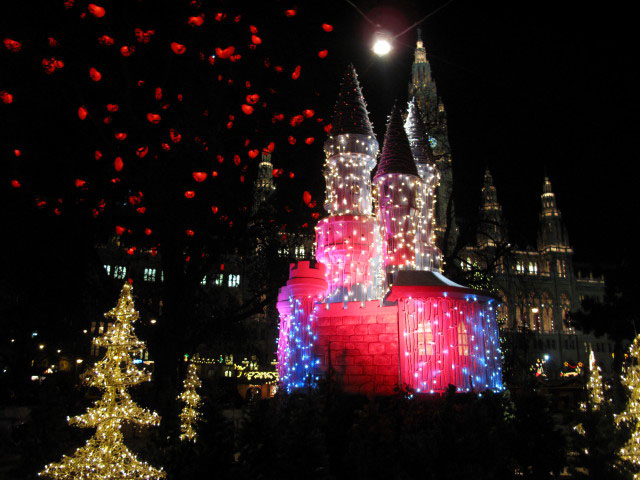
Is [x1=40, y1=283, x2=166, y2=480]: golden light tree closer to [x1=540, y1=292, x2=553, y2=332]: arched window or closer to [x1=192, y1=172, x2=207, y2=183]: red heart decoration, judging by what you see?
[x1=192, y1=172, x2=207, y2=183]: red heart decoration

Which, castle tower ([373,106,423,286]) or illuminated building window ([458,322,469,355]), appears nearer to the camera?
illuminated building window ([458,322,469,355])

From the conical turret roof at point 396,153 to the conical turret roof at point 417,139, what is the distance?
6.22 feet

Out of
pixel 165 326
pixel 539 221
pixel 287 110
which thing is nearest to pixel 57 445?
pixel 165 326

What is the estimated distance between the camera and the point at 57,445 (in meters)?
8.52

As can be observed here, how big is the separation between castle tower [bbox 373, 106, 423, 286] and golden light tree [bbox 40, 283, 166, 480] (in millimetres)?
6890

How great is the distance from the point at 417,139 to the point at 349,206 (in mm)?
4120

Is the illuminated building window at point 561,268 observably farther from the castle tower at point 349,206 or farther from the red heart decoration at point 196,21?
the red heart decoration at point 196,21

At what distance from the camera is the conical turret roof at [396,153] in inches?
512

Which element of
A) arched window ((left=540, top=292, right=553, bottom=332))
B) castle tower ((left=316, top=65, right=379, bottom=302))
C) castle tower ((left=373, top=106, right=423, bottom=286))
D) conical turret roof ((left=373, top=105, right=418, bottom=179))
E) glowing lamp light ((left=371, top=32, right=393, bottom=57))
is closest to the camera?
glowing lamp light ((left=371, top=32, right=393, bottom=57))

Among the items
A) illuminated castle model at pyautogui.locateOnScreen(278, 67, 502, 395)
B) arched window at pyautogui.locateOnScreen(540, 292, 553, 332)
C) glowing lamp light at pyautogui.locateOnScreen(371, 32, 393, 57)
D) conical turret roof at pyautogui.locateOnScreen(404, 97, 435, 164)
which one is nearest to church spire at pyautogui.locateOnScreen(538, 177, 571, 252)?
arched window at pyautogui.locateOnScreen(540, 292, 553, 332)

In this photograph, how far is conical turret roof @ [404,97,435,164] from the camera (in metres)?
15.2

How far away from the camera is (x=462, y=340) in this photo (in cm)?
1023

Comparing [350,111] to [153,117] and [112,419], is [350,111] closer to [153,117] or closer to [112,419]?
[153,117]

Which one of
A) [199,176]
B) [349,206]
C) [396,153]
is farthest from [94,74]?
[396,153]
